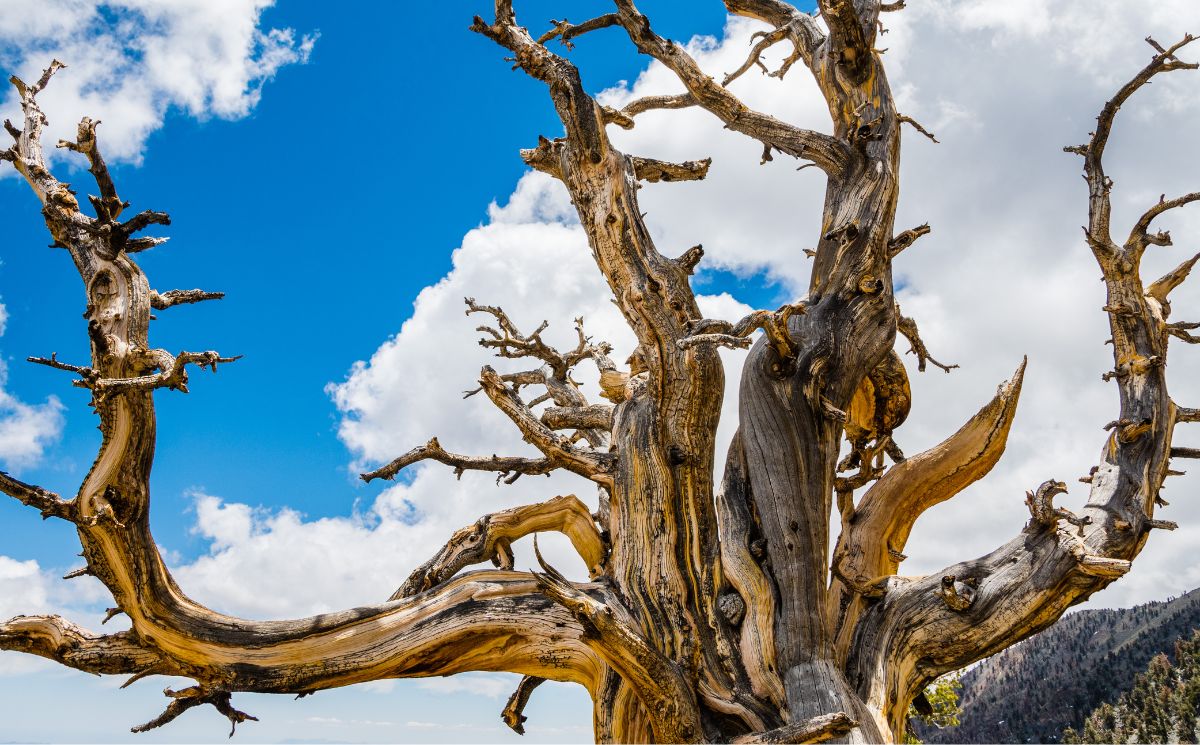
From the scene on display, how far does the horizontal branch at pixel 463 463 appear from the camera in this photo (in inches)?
209

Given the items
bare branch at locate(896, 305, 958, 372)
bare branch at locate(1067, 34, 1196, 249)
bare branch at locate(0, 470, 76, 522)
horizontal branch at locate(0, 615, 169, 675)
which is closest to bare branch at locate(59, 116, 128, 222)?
bare branch at locate(0, 470, 76, 522)

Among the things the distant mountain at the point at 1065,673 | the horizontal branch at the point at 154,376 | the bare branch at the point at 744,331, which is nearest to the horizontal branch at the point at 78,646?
the horizontal branch at the point at 154,376

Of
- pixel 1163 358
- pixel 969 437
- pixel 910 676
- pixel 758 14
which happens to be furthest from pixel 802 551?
pixel 758 14

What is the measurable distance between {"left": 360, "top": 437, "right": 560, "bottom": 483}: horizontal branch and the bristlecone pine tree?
2cm

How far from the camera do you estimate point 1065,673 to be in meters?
58.8

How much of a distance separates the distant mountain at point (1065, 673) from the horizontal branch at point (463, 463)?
42.6m

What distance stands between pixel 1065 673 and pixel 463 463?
66246 millimetres

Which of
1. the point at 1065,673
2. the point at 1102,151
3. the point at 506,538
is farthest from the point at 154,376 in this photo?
the point at 1065,673

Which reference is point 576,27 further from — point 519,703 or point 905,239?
point 519,703

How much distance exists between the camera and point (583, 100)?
5223 millimetres

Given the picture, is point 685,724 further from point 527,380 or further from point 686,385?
point 527,380

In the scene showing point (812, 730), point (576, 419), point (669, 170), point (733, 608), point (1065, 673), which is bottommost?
point (1065, 673)

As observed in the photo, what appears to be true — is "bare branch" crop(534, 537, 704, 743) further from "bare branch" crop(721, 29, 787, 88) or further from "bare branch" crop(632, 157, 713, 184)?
"bare branch" crop(721, 29, 787, 88)

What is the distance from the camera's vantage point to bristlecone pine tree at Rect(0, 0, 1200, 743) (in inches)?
159
